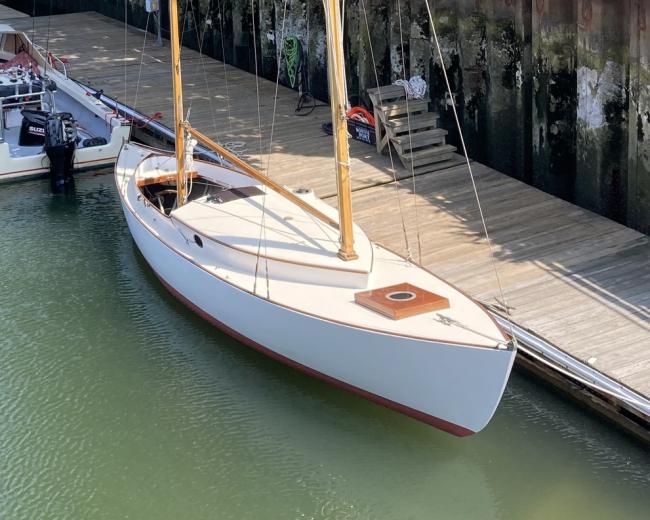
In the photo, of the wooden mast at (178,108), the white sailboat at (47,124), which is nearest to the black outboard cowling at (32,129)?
the white sailboat at (47,124)

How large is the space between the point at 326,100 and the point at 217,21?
4618 millimetres

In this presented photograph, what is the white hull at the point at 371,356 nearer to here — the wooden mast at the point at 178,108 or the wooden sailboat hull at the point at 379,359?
the wooden sailboat hull at the point at 379,359

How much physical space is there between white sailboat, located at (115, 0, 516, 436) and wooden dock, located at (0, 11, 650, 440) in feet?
3.68

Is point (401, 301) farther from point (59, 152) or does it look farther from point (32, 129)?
point (32, 129)

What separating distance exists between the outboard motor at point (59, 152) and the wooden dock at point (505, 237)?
87.9 inches

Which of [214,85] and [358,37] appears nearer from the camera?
[358,37]

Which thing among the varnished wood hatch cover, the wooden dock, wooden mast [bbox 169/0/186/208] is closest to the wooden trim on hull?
the varnished wood hatch cover

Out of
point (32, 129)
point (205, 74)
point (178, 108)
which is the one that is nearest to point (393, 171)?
point (178, 108)

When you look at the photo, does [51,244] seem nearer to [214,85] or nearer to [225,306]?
[225,306]

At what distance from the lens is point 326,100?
2145cm

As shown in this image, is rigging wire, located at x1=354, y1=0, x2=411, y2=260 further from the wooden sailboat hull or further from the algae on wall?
the wooden sailboat hull

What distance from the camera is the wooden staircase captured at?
17078 millimetres

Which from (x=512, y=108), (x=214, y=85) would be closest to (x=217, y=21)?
(x=214, y=85)

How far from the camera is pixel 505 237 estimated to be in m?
14.7
